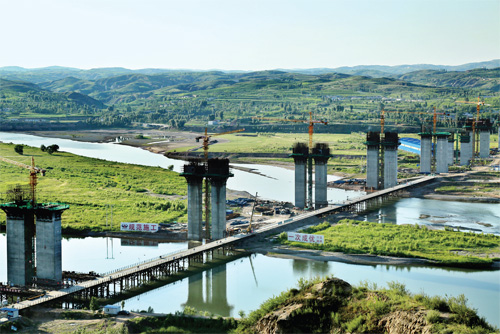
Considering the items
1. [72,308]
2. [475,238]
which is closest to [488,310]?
[475,238]

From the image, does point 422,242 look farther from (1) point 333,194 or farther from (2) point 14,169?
(2) point 14,169

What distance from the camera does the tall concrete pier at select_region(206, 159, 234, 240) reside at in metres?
91.8

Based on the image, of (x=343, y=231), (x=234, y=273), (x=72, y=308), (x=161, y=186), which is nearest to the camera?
(x=72, y=308)

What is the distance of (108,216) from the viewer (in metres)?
109

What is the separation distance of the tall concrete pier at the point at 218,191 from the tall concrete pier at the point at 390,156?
63.4 meters

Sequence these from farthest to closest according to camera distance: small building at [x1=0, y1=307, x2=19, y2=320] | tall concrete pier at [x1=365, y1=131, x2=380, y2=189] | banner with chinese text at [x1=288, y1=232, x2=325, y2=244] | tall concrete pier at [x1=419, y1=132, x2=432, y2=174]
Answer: tall concrete pier at [x1=419, y1=132, x2=432, y2=174] → tall concrete pier at [x1=365, y1=131, x2=380, y2=189] → banner with chinese text at [x1=288, y1=232, x2=325, y2=244] → small building at [x1=0, y1=307, x2=19, y2=320]

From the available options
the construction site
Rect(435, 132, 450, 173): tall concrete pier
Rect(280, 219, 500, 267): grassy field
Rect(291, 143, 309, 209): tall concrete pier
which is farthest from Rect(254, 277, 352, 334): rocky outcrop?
Rect(435, 132, 450, 173): tall concrete pier

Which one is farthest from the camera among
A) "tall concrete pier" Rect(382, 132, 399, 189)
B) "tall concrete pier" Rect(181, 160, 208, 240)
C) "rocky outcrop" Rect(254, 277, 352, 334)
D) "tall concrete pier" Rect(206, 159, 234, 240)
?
"tall concrete pier" Rect(382, 132, 399, 189)

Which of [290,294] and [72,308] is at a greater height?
[290,294]

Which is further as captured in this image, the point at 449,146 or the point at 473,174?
the point at 449,146

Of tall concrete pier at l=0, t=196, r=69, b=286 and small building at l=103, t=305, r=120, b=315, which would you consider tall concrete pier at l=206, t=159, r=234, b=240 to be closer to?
tall concrete pier at l=0, t=196, r=69, b=286

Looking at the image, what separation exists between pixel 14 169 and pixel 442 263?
343 feet

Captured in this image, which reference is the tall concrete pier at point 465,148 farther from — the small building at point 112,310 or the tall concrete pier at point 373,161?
the small building at point 112,310

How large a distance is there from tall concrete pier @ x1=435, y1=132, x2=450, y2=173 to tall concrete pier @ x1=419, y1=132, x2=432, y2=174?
192 cm
